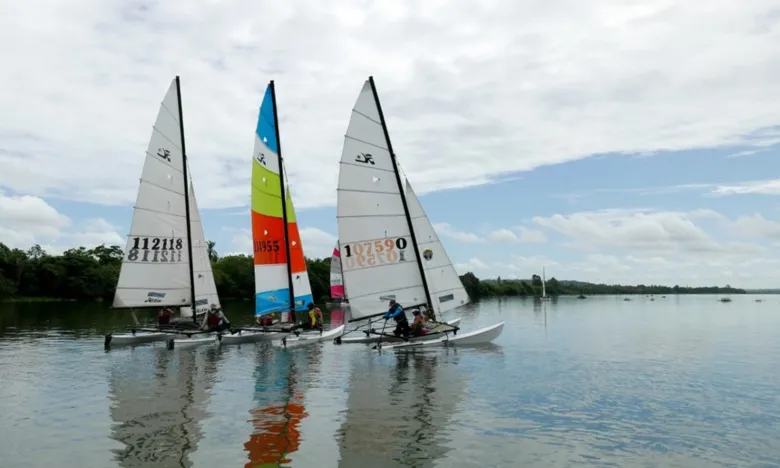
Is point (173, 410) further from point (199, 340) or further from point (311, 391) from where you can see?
point (199, 340)

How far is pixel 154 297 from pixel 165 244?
2485mm

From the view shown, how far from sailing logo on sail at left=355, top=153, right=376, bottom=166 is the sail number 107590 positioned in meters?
9.97

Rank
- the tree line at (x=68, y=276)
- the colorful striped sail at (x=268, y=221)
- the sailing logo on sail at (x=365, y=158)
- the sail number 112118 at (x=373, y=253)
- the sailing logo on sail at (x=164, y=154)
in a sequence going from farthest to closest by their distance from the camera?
the tree line at (x=68, y=276) < the colorful striped sail at (x=268, y=221) < the sailing logo on sail at (x=164, y=154) < the sail number 112118 at (x=373, y=253) < the sailing logo on sail at (x=365, y=158)

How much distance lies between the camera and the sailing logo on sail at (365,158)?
86.5 feet

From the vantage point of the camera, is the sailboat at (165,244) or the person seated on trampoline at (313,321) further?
the person seated on trampoline at (313,321)

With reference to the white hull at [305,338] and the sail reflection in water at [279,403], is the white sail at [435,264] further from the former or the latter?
the white hull at [305,338]

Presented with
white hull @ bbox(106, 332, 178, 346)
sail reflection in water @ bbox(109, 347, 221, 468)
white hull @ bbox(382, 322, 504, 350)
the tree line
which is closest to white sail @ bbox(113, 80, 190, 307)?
white hull @ bbox(106, 332, 178, 346)

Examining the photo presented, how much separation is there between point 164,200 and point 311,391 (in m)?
15.1

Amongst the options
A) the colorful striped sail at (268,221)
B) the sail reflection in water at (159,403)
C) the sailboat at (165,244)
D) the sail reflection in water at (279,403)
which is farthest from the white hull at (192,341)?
the sail reflection in water at (279,403)

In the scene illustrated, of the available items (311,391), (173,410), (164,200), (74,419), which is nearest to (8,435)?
(74,419)

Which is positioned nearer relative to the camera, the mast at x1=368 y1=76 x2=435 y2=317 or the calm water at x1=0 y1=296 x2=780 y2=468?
the calm water at x1=0 y1=296 x2=780 y2=468

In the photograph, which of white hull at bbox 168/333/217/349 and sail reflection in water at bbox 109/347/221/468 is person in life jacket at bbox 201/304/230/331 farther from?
sail reflection in water at bbox 109/347/221/468

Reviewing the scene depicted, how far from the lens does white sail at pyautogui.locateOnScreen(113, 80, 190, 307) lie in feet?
93.9

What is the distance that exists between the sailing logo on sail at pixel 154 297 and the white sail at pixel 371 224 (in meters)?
9.04
